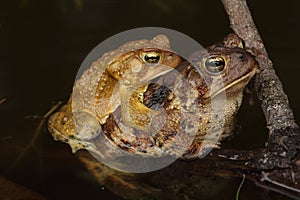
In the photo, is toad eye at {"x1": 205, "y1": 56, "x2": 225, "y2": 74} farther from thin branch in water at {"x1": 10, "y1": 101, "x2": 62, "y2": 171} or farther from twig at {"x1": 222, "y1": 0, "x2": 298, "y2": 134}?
thin branch in water at {"x1": 10, "y1": 101, "x2": 62, "y2": 171}

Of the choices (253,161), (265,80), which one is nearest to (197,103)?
(265,80)

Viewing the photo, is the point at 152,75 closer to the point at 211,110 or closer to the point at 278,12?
the point at 211,110

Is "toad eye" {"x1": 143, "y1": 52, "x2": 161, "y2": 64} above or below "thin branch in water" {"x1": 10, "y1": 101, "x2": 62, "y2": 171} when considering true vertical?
above

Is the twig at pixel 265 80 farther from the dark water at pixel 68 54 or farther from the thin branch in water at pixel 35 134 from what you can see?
the thin branch in water at pixel 35 134

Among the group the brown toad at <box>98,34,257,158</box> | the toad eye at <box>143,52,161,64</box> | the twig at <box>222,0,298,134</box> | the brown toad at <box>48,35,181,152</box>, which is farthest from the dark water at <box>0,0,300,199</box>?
the toad eye at <box>143,52,161,64</box>

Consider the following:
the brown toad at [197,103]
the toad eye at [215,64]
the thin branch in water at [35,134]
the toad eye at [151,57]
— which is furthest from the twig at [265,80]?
the thin branch in water at [35,134]

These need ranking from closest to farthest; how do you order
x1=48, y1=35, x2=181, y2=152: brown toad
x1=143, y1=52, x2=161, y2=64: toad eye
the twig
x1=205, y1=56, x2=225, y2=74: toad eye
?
the twig
x1=205, y1=56, x2=225, y2=74: toad eye
x1=143, y1=52, x2=161, y2=64: toad eye
x1=48, y1=35, x2=181, y2=152: brown toad

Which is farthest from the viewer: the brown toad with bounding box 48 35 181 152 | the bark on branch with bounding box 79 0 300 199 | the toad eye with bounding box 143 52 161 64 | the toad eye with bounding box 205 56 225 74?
the brown toad with bounding box 48 35 181 152

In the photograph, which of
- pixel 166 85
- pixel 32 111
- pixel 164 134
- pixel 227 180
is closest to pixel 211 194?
pixel 227 180
